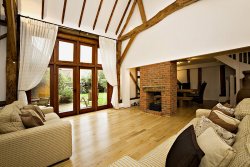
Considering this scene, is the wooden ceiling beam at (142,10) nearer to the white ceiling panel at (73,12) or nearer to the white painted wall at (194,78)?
the white ceiling panel at (73,12)

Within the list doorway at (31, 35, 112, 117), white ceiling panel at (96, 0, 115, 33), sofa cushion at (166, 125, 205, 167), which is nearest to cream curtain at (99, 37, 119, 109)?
doorway at (31, 35, 112, 117)

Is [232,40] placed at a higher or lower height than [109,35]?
lower

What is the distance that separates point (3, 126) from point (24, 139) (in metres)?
0.34

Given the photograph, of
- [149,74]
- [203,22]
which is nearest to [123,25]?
[149,74]

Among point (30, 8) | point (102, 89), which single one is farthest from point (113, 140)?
point (30, 8)

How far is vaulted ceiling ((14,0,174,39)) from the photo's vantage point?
4.15 meters

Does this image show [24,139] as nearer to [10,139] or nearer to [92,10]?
[10,139]

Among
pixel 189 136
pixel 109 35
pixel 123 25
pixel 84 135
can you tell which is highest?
pixel 123 25

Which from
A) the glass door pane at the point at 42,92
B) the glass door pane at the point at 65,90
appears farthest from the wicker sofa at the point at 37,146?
the glass door pane at the point at 65,90

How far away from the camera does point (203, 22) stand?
3.68 metres

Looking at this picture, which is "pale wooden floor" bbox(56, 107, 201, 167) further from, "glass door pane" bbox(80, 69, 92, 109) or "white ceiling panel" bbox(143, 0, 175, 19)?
"white ceiling panel" bbox(143, 0, 175, 19)

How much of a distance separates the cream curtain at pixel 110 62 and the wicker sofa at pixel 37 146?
13.2 ft

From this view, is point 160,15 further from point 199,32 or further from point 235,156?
point 235,156

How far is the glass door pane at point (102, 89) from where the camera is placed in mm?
6039
